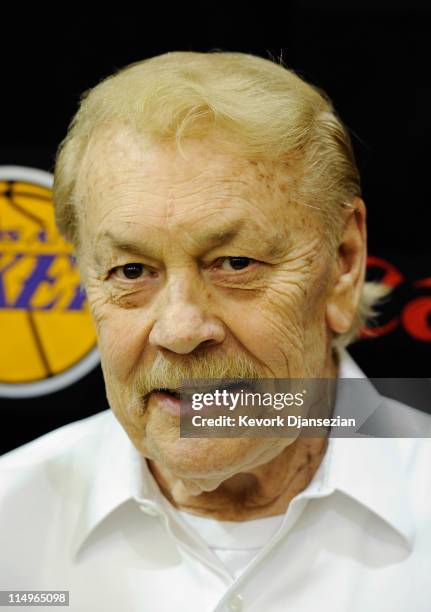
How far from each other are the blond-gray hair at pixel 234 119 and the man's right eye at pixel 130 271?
164 mm

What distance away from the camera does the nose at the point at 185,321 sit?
48.0 inches

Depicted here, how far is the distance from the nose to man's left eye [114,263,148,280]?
68 mm

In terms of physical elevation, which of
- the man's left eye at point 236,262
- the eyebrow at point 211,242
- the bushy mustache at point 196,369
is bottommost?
the bushy mustache at point 196,369

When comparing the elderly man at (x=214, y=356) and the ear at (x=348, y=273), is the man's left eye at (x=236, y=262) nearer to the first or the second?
the elderly man at (x=214, y=356)

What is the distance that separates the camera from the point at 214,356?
127 cm

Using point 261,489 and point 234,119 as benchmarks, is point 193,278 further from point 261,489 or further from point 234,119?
point 261,489

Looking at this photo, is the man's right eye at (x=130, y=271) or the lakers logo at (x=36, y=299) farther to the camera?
the lakers logo at (x=36, y=299)

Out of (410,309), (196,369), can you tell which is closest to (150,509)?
(196,369)

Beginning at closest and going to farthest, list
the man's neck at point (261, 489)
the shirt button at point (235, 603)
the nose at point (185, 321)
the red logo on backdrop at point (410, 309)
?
1. the nose at point (185, 321)
2. the shirt button at point (235, 603)
3. the man's neck at point (261, 489)
4. the red logo on backdrop at point (410, 309)

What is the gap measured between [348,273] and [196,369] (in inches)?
13.5

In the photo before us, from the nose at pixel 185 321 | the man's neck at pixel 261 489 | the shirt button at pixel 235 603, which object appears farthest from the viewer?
the man's neck at pixel 261 489

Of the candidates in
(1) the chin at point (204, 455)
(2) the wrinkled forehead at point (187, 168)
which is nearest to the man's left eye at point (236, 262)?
(2) the wrinkled forehead at point (187, 168)

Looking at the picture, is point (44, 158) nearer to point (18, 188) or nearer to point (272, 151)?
point (18, 188)

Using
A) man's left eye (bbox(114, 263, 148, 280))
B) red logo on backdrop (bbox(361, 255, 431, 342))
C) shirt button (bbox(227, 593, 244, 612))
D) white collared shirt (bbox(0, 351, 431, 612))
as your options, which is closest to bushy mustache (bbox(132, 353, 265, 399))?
man's left eye (bbox(114, 263, 148, 280))
